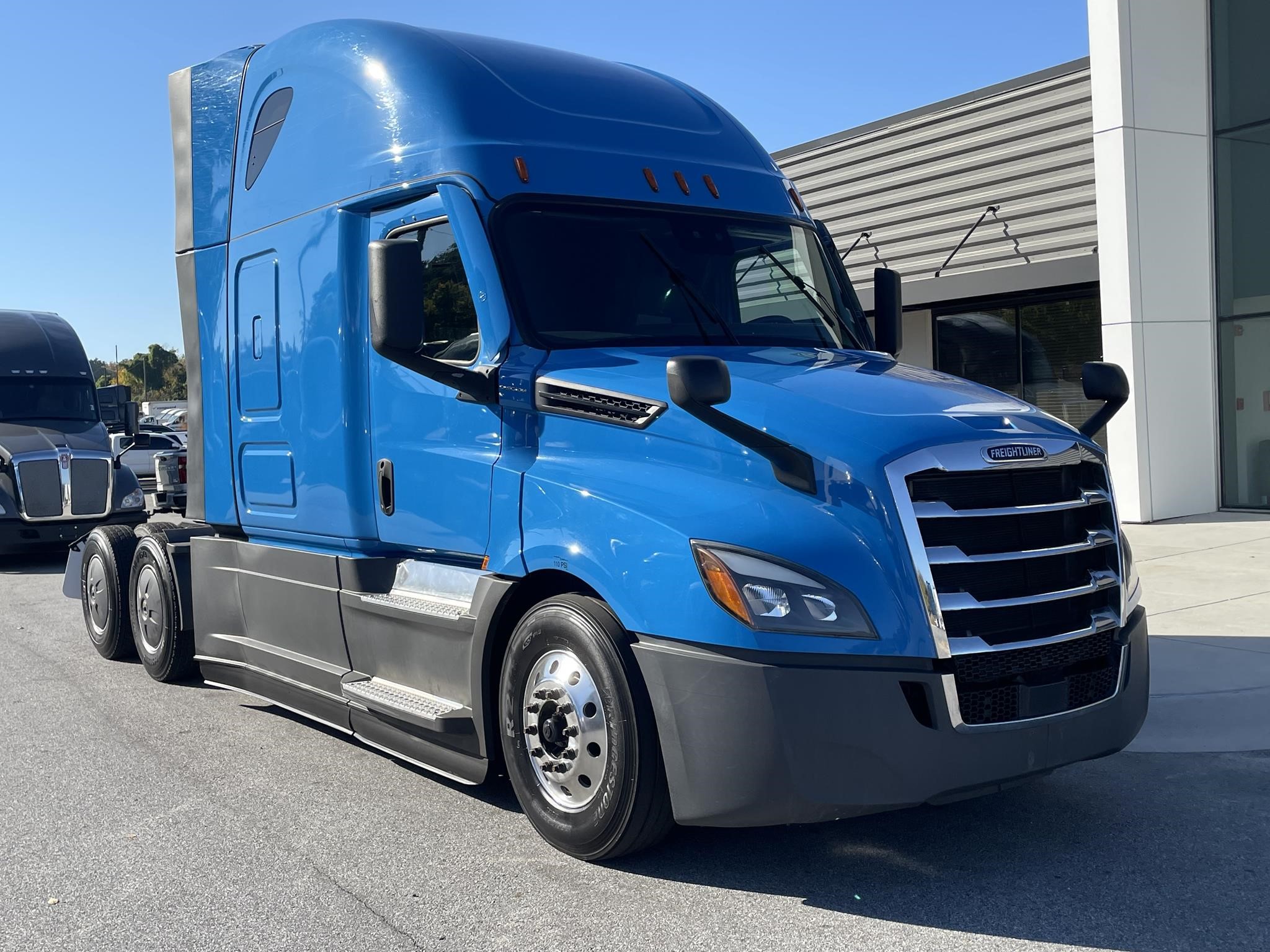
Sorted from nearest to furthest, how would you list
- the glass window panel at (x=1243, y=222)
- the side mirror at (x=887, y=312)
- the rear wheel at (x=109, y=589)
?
the side mirror at (x=887, y=312) < the rear wheel at (x=109, y=589) < the glass window panel at (x=1243, y=222)

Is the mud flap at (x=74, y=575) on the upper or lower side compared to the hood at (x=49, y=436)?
lower

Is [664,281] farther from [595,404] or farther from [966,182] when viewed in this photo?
[966,182]

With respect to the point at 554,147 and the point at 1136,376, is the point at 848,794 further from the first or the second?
the point at 1136,376

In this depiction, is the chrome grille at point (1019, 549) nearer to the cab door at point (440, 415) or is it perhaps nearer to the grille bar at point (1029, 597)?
the grille bar at point (1029, 597)

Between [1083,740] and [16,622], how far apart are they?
9314mm

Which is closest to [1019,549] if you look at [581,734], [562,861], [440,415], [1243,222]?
[581,734]

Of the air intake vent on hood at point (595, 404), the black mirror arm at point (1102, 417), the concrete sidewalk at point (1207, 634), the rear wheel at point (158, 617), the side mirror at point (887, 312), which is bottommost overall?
the concrete sidewalk at point (1207, 634)

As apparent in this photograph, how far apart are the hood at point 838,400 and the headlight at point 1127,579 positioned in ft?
1.49

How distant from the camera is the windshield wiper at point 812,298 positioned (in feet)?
18.7

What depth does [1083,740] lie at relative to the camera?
4.26m

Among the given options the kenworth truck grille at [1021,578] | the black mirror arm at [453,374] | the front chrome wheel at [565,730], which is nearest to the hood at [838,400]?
the kenworth truck grille at [1021,578]

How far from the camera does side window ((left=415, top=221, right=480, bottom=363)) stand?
5086 mm

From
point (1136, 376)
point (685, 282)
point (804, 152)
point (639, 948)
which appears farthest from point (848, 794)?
point (804, 152)

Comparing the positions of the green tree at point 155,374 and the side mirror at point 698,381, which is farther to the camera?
the green tree at point 155,374
